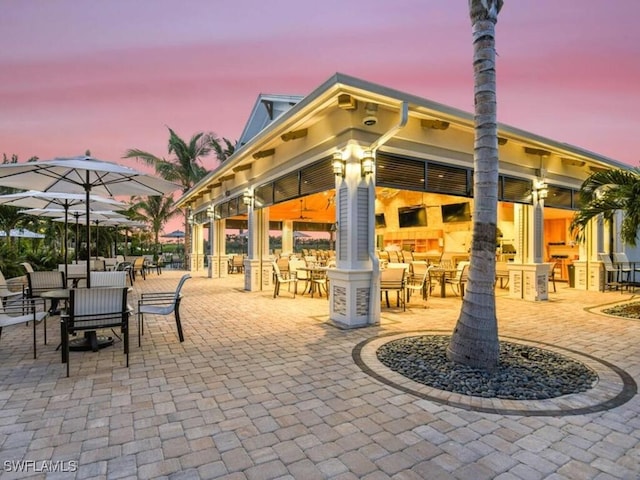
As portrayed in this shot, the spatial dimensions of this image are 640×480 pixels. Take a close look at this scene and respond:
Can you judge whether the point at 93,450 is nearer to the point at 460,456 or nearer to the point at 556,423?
the point at 460,456

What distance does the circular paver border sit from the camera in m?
2.82

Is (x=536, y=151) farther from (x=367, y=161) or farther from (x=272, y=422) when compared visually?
(x=272, y=422)

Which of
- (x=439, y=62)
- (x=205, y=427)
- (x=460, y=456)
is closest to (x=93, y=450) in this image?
(x=205, y=427)

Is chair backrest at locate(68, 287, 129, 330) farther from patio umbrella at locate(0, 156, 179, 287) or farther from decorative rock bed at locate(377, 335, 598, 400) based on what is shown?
decorative rock bed at locate(377, 335, 598, 400)

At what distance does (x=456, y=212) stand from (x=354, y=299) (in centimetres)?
887

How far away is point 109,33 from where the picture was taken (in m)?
8.82

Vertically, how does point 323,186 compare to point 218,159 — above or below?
below

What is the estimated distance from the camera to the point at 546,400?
3.00 m

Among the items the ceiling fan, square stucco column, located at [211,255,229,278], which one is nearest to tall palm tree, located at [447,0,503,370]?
the ceiling fan

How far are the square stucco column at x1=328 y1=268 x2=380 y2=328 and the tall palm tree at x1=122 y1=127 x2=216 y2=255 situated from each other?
1609cm

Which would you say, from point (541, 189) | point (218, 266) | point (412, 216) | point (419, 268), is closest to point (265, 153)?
point (419, 268)

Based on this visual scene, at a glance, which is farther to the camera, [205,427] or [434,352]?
[434,352]

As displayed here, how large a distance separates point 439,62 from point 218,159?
52.1ft

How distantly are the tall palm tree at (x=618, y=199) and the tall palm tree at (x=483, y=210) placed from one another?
5437 mm
